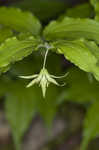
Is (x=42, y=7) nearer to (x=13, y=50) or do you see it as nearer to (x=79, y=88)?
(x=79, y=88)

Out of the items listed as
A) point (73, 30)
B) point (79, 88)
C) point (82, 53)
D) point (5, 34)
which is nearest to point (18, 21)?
point (5, 34)

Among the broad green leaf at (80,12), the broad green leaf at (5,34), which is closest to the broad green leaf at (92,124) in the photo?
the broad green leaf at (80,12)

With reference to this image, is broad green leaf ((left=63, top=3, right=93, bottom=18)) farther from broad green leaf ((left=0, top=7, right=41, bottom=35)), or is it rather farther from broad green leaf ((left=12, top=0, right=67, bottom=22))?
broad green leaf ((left=12, top=0, right=67, bottom=22))

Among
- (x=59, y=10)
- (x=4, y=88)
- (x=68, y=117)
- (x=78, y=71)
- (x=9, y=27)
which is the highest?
(x=9, y=27)

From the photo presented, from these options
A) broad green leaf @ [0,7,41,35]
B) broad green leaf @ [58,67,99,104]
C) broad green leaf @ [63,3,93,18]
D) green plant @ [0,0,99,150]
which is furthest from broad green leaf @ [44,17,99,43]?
broad green leaf @ [58,67,99,104]

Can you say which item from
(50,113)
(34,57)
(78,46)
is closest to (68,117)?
(50,113)

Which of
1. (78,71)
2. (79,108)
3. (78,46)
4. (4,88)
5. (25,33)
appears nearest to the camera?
(78,46)

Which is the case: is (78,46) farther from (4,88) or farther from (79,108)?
(79,108)
